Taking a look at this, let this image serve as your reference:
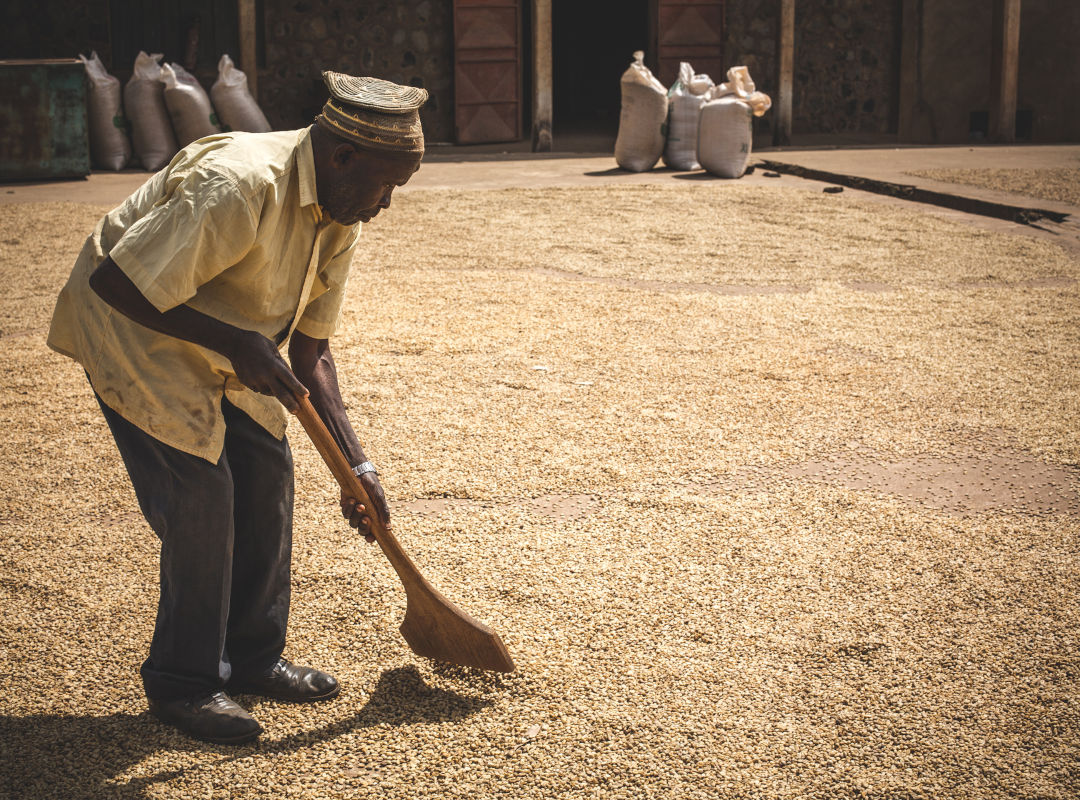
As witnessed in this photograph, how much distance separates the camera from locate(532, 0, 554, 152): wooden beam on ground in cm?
970

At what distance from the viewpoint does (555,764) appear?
1.66 metres

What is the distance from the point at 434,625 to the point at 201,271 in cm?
76

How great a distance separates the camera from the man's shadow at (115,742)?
1.60 metres

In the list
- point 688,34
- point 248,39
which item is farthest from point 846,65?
point 248,39

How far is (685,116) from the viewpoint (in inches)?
339

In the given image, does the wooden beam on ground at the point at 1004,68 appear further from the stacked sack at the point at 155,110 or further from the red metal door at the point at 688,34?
the stacked sack at the point at 155,110

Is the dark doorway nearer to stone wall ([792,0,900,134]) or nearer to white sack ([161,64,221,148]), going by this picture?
stone wall ([792,0,900,134])

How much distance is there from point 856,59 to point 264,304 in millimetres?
11168

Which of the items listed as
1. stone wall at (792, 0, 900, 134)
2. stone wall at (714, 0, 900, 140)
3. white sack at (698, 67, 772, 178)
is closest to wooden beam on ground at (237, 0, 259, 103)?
white sack at (698, 67, 772, 178)

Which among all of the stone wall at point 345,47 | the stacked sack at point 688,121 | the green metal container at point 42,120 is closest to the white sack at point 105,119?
the green metal container at point 42,120

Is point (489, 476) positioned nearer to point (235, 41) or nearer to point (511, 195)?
point (511, 195)

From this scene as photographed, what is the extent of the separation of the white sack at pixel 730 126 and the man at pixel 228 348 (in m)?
6.84

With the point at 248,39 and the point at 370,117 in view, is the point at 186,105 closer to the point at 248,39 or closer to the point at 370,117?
the point at 248,39

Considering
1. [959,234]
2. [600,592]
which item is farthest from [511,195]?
[600,592]
